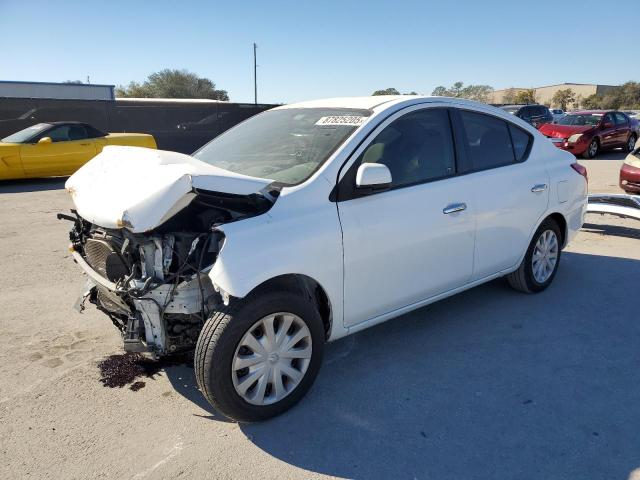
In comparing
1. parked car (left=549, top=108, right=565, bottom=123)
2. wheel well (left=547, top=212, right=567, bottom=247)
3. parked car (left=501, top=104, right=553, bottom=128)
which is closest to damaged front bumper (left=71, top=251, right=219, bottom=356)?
wheel well (left=547, top=212, right=567, bottom=247)

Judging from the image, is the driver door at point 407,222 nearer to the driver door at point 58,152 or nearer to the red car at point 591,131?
the driver door at point 58,152

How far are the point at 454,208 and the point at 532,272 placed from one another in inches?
59.1

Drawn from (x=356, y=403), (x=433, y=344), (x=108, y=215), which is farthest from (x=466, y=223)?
(x=108, y=215)

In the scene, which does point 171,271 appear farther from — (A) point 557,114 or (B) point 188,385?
(A) point 557,114

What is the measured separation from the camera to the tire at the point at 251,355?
2.67m

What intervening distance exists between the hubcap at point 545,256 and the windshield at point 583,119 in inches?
588

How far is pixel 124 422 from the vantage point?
292 centimetres

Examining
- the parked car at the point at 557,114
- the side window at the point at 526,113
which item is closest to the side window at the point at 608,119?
the parked car at the point at 557,114

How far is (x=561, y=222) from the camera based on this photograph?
4.91m

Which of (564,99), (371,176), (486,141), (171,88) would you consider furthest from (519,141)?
(564,99)

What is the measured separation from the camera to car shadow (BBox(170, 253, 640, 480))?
2619 millimetres

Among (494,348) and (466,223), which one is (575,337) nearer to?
(494,348)

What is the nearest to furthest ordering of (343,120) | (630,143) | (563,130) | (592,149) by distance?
(343,120)
(592,149)
(563,130)
(630,143)

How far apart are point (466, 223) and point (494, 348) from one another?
960 mm
